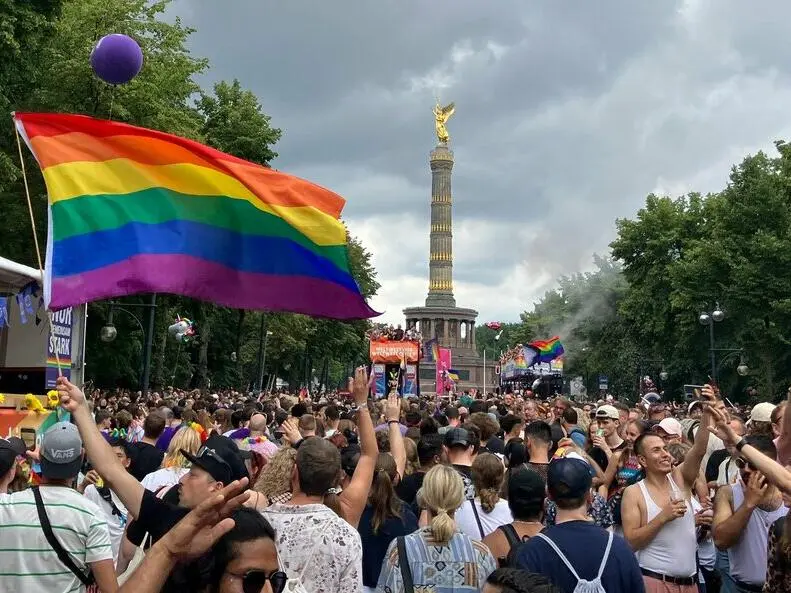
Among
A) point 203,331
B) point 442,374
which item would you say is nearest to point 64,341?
point 203,331

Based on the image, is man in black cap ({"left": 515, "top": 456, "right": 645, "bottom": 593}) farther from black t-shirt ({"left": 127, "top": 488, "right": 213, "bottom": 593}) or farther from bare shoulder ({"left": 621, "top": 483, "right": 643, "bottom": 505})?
black t-shirt ({"left": 127, "top": 488, "right": 213, "bottom": 593})

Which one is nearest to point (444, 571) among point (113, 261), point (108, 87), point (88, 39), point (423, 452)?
point (423, 452)

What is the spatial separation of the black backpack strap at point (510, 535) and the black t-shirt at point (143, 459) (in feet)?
12.0

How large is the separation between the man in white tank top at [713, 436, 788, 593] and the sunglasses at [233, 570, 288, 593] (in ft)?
10.5

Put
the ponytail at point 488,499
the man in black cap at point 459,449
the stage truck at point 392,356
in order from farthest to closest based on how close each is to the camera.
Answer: the stage truck at point 392,356, the man in black cap at point 459,449, the ponytail at point 488,499

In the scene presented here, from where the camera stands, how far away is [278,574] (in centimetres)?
259

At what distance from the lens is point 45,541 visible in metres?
3.87

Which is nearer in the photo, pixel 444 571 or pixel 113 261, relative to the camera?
pixel 444 571

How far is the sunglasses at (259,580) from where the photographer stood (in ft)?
8.46

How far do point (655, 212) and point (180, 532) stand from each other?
52.9 m

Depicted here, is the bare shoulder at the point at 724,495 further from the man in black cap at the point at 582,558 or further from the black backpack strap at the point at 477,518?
the man in black cap at the point at 582,558

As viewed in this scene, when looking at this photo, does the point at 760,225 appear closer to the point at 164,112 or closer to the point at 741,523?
the point at 164,112

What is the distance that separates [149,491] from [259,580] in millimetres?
1233

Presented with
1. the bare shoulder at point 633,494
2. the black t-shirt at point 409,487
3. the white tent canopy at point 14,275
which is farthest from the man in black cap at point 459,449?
the white tent canopy at point 14,275
